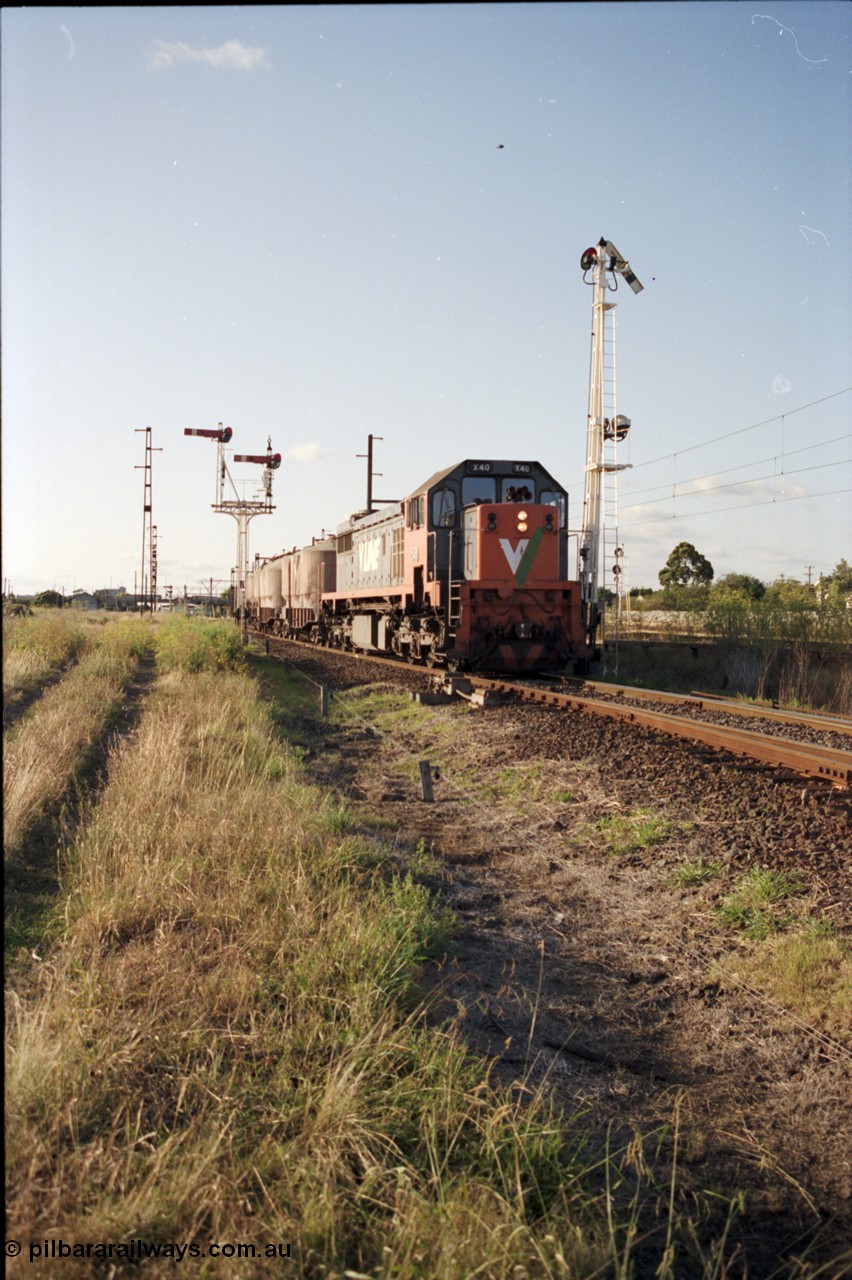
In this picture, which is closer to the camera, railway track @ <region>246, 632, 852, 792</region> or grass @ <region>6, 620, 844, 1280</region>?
grass @ <region>6, 620, 844, 1280</region>

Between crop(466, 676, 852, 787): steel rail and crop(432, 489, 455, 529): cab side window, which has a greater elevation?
crop(432, 489, 455, 529): cab side window

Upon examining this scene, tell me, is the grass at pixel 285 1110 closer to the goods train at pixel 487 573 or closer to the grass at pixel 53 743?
the grass at pixel 53 743

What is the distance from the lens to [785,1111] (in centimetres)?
363

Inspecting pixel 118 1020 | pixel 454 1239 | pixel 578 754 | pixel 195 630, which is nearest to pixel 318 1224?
pixel 454 1239

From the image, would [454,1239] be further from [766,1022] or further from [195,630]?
[195,630]

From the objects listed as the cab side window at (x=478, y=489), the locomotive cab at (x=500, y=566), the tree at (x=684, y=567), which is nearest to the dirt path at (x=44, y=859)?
the locomotive cab at (x=500, y=566)

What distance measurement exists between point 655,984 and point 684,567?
2676 inches

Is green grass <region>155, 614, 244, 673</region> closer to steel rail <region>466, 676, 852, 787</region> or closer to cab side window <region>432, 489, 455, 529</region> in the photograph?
cab side window <region>432, 489, 455, 529</region>

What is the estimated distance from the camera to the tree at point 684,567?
6931 centimetres

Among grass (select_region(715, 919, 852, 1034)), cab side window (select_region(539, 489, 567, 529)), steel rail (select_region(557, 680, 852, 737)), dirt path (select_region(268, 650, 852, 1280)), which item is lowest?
dirt path (select_region(268, 650, 852, 1280))

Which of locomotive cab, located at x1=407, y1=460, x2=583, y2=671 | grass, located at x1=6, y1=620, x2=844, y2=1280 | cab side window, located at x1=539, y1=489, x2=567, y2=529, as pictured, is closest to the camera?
grass, located at x1=6, y1=620, x2=844, y2=1280

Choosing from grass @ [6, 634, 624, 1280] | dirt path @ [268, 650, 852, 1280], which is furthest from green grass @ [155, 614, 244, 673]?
grass @ [6, 634, 624, 1280]

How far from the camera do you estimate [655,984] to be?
4844 millimetres

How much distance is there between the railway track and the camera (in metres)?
8.25
